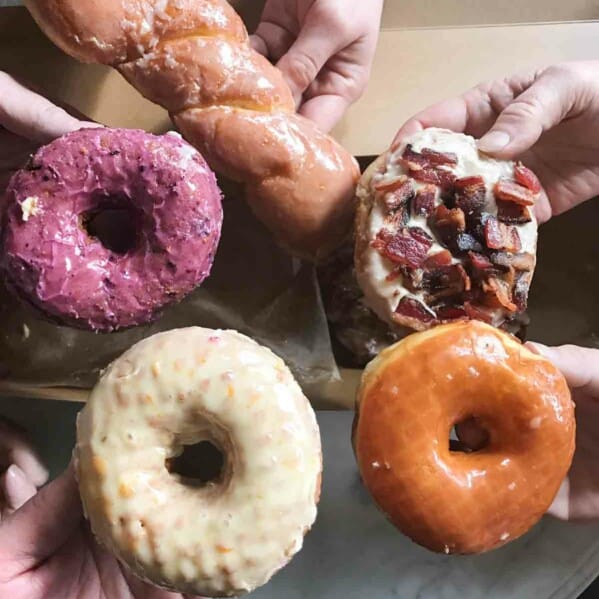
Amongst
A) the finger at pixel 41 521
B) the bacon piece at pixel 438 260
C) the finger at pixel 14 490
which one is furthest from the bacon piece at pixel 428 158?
the finger at pixel 14 490

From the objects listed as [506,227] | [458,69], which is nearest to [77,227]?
[506,227]

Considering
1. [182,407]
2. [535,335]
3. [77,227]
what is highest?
[77,227]

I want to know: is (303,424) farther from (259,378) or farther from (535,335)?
(535,335)

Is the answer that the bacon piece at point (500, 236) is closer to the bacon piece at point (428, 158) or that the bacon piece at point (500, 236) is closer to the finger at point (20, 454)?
the bacon piece at point (428, 158)

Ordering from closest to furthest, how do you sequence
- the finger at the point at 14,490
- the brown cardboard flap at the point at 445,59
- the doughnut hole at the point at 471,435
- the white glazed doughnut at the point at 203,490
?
the white glazed doughnut at the point at 203,490, the doughnut hole at the point at 471,435, the finger at the point at 14,490, the brown cardboard flap at the point at 445,59

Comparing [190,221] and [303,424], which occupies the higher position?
[190,221]

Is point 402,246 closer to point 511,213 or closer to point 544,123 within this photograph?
point 511,213
